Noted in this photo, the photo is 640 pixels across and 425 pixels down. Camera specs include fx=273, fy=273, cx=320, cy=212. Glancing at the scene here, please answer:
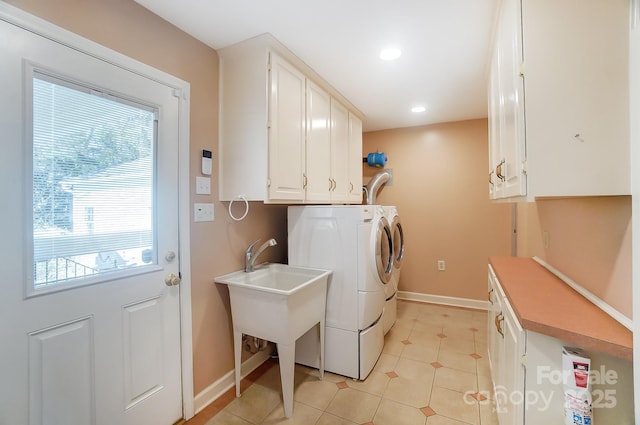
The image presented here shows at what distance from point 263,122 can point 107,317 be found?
1.38 metres

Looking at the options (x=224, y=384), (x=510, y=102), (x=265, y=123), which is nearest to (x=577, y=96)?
(x=510, y=102)

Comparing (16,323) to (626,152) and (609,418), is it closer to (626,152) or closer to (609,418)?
(609,418)

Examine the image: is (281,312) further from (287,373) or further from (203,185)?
(203,185)

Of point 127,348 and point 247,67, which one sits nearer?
point 127,348

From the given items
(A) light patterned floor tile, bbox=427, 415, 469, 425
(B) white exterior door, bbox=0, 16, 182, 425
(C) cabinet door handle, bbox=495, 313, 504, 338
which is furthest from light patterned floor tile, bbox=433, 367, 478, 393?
(B) white exterior door, bbox=0, 16, 182, 425

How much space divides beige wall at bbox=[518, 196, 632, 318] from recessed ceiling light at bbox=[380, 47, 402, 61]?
4.61 feet

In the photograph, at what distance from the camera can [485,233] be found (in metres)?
3.40

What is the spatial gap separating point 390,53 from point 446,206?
227 cm

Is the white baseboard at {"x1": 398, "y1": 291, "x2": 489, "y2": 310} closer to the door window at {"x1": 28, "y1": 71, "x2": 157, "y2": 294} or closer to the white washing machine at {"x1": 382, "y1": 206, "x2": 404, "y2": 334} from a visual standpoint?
the white washing machine at {"x1": 382, "y1": 206, "x2": 404, "y2": 334}

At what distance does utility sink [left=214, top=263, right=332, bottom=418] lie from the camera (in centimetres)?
169

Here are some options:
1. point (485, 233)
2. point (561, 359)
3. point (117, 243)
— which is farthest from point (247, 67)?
point (485, 233)

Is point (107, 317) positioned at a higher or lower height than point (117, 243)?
lower

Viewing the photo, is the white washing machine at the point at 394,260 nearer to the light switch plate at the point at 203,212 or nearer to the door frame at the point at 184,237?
the light switch plate at the point at 203,212

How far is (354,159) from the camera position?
3170mm
